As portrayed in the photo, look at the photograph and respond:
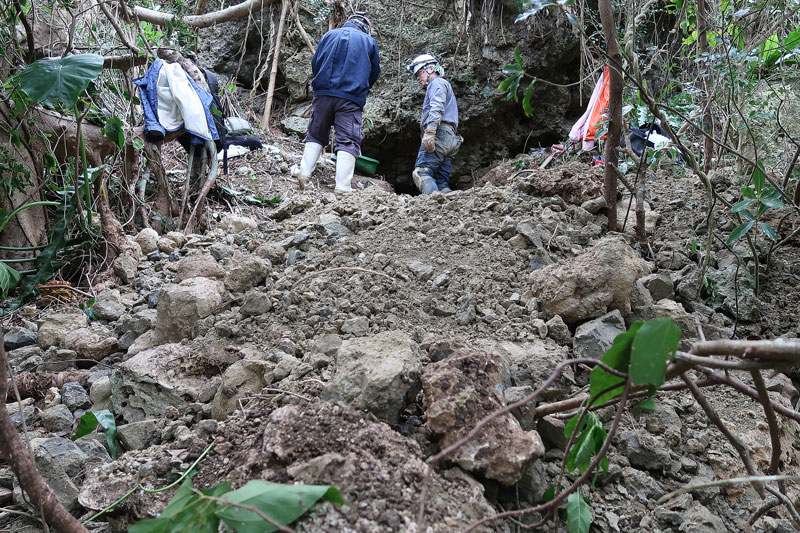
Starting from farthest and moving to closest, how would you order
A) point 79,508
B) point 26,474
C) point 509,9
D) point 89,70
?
1. point 509,9
2. point 89,70
3. point 79,508
4. point 26,474

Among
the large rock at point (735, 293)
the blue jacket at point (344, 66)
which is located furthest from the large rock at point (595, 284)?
the blue jacket at point (344, 66)

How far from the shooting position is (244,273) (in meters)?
2.20

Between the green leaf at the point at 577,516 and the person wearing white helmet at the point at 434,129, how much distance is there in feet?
14.2

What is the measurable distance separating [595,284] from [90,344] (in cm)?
193

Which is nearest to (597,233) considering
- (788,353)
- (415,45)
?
(788,353)

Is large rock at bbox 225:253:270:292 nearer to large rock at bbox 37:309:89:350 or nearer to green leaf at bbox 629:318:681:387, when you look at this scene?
large rock at bbox 37:309:89:350

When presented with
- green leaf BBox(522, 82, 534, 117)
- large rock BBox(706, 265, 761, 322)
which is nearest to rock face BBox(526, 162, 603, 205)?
large rock BBox(706, 265, 761, 322)

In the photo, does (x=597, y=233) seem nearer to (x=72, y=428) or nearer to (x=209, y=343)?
(x=209, y=343)

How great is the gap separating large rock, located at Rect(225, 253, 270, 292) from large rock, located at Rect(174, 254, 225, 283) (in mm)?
169

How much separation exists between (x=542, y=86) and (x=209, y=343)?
7.16 m

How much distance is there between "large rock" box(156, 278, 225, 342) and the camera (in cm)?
195

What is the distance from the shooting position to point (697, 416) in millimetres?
1552

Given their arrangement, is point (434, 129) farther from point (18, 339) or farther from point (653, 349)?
point (653, 349)

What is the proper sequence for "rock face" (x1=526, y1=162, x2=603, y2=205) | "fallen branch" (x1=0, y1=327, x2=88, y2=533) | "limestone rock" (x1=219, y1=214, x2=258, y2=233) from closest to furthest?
"fallen branch" (x1=0, y1=327, x2=88, y2=533)
"rock face" (x1=526, y1=162, x2=603, y2=205)
"limestone rock" (x1=219, y1=214, x2=258, y2=233)
